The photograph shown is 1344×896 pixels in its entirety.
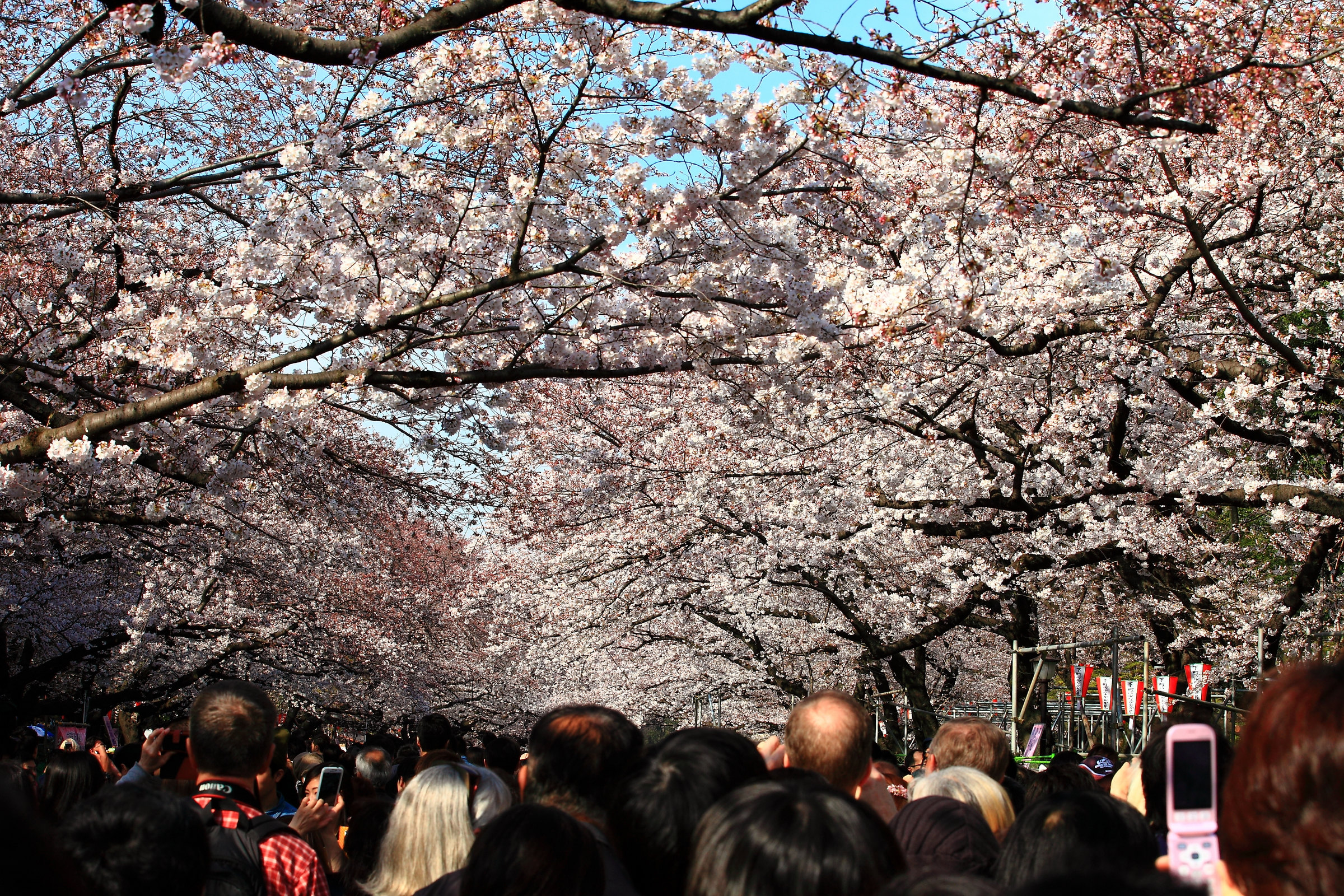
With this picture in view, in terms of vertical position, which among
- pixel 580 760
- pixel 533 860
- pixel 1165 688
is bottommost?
pixel 1165 688

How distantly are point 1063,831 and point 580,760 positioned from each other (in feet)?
4.31

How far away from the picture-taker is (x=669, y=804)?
108 inches

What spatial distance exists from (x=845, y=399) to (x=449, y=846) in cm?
933

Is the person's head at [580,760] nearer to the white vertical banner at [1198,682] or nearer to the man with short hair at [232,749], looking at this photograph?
the man with short hair at [232,749]

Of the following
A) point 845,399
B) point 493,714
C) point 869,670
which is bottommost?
point 493,714

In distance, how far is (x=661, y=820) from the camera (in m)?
2.71

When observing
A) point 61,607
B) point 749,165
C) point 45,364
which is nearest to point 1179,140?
point 749,165

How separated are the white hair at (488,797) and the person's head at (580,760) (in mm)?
1140

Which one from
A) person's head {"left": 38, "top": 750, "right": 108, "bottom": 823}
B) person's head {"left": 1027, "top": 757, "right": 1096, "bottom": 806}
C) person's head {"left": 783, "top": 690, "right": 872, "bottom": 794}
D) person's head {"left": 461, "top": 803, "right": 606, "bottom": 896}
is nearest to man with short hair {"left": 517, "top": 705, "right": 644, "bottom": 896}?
person's head {"left": 461, "top": 803, "right": 606, "bottom": 896}

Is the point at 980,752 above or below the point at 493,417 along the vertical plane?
below

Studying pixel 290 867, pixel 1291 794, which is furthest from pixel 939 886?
pixel 290 867

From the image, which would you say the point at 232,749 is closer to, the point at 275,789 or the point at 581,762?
the point at 581,762

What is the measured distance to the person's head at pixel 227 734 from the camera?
11.5 ft

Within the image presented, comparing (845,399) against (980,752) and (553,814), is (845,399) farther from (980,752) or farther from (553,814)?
(553,814)
